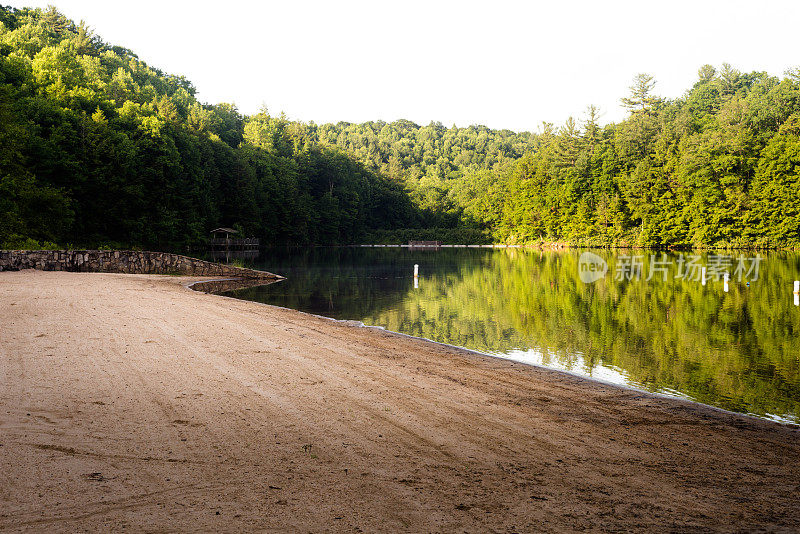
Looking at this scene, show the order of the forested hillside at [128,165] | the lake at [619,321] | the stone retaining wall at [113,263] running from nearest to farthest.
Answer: the lake at [619,321]
the stone retaining wall at [113,263]
the forested hillside at [128,165]

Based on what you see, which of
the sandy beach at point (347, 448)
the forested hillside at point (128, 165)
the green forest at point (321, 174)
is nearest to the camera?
the sandy beach at point (347, 448)

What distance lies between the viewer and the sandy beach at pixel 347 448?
3729 millimetres

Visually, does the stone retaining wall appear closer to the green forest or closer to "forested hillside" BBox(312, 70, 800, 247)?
the green forest

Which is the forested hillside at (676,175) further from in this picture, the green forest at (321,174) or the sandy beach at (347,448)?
the sandy beach at (347,448)

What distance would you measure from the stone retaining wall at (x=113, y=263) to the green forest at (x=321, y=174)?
23.3 ft

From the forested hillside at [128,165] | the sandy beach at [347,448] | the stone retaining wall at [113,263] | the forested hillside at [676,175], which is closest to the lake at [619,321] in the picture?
the sandy beach at [347,448]

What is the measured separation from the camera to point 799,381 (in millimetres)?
9445

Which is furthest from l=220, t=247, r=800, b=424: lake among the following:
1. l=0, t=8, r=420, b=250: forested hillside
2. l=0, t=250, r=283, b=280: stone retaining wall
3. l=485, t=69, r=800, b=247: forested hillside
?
l=485, t=69, r=800, b=247: forested hillside

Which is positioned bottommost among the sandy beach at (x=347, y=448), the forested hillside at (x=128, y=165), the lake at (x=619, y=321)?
the lake at (x=619, y=321)

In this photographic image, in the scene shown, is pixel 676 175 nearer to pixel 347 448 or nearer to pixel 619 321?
pixel 619 321

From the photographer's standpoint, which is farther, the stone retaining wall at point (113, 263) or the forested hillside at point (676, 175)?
the forested hillside at point (676, 175)

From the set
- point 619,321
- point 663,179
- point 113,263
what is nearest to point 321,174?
point 663,179

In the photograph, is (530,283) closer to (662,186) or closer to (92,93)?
(92,93)

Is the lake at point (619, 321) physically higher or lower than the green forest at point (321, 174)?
lower
